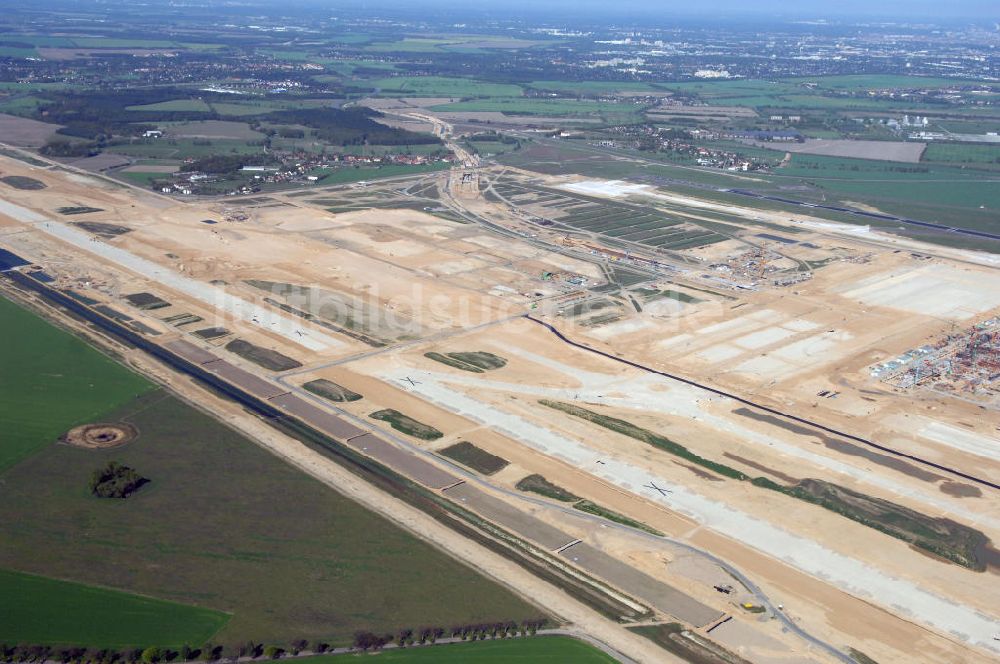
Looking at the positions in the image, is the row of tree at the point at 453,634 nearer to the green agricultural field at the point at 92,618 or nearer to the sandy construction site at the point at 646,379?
the sandy construction site at the point at 646,379

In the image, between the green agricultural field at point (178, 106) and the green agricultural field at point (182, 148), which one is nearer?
the green agricultural field at point (182, 148)

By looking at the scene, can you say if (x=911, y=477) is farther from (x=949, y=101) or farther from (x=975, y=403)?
(x=949, y=101)

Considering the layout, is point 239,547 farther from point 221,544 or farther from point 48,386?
point 48,386

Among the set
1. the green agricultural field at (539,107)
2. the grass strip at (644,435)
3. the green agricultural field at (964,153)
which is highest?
the green agricultural field at (539,107)

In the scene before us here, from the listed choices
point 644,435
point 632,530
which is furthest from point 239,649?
point 644,435

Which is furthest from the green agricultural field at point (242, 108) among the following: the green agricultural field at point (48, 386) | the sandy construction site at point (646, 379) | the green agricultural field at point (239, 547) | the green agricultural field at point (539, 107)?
the green agricultural field at point (239, 547)

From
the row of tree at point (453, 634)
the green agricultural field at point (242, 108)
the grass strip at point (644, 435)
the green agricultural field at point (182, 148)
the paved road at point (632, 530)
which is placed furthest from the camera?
the green agricultural field at point (242, 108)

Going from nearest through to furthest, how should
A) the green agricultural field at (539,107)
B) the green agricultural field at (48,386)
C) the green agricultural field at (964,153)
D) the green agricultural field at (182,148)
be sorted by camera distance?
1. the green agricultural field at (48,386)
2. the green agricultural field at (182,148)
3. the green agricultural field at (964,153)
4. the green agricultural field at (539,107)

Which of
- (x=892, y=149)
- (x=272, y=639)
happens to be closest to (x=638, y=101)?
(x=892, y=149)
